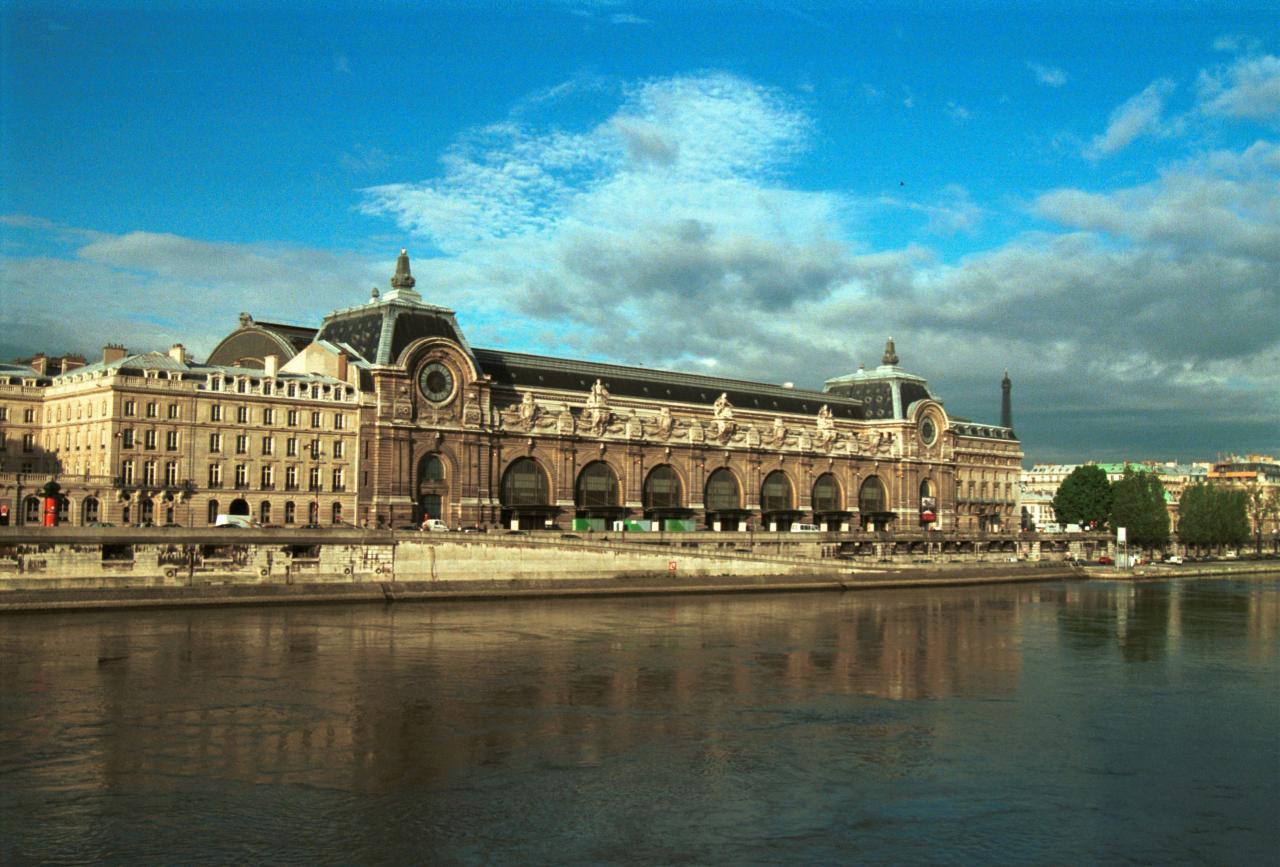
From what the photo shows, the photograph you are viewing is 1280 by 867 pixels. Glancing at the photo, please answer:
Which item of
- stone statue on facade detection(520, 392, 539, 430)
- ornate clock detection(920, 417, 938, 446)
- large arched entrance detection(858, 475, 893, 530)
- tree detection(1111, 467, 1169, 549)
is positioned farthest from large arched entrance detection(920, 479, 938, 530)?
stone statue on facade detection(520, 392, 539, 430)

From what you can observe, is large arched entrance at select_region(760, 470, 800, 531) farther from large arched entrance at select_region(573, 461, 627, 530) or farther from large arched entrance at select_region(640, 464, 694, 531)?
large arched entrance at select_region(573, 461, 627, 530)

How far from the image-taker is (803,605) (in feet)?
257

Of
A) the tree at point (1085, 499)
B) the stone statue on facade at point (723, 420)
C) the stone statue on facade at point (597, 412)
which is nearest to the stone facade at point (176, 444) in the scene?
the stone statue on facade at point (597, 412)

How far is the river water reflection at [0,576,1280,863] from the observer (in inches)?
977

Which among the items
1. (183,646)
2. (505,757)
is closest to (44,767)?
(505,757)

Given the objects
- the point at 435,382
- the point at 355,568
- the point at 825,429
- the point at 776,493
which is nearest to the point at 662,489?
the point at 776,493

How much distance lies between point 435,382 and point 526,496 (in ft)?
41.6

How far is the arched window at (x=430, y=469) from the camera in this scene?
312 feet

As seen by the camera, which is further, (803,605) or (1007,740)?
(803,605)

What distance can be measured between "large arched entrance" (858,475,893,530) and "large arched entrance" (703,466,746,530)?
59.2ft

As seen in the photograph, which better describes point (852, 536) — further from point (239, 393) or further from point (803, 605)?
point (239, 393)

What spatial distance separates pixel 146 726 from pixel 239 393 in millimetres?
51044

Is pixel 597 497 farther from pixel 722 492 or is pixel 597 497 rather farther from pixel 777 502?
pixel 777 502

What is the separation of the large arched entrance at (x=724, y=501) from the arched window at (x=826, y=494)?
12.0m
